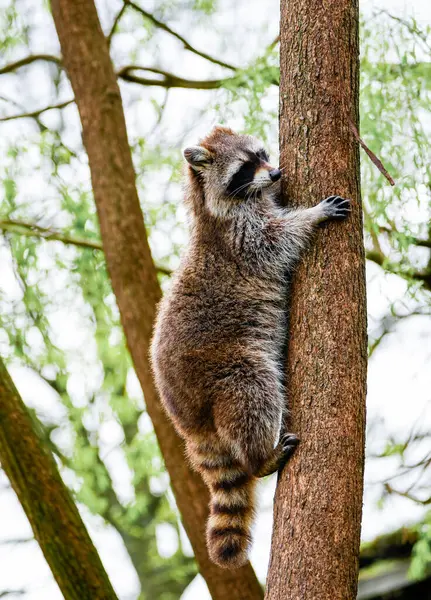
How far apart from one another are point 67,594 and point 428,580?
13.0ft

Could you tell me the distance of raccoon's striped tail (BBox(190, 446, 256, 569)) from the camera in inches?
151

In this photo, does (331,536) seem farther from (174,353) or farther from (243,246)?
(243,246)

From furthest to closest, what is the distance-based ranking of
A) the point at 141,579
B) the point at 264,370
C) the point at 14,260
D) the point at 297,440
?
the point at 141,579, the point at 14,260, the point at 264,370, the point at 297,440

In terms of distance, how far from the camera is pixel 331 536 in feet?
10.2

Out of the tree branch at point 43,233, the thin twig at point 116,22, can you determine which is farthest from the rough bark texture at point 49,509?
the thin twig at point 116,22

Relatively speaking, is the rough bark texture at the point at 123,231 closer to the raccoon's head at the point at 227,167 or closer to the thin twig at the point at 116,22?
the thin twig at the point at 116,22

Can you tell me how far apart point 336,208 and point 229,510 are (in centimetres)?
144

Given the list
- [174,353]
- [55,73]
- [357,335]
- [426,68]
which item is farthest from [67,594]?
[55,73]

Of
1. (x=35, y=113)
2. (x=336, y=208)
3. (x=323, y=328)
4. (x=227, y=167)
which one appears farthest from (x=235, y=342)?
(x=35, y=113)

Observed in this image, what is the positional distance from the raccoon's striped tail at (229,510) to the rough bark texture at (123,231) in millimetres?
1651

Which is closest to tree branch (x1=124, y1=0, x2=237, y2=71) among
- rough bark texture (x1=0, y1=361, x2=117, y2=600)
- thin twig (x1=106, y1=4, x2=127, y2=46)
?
thin twig (x1=106, y1=4, x2=127, y2=46)

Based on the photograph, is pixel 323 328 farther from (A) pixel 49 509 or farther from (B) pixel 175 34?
(B) pixel 175 34

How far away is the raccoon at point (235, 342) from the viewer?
3.69 meters

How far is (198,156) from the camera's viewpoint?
180 inches
